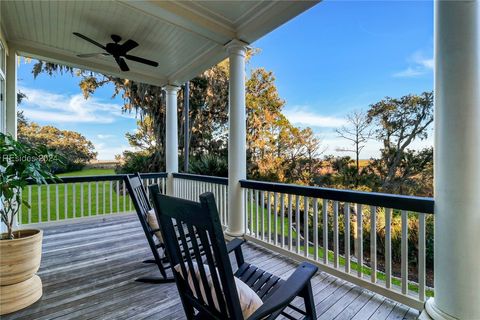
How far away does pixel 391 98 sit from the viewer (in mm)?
7215

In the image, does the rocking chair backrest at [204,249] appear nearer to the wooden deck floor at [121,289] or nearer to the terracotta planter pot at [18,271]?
the wooden deck floor at [121,289]

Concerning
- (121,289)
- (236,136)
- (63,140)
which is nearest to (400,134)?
(236,136)

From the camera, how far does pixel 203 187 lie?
4379mm

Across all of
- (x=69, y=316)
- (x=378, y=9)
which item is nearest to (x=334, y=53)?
(x=378, y=9)

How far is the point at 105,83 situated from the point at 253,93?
5838 millimetres

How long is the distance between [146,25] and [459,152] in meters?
3.69

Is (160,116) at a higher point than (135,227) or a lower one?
higher

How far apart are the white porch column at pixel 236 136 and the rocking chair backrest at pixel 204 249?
214 cm

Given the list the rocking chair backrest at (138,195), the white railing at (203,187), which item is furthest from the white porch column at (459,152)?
the white railing at (203,187)

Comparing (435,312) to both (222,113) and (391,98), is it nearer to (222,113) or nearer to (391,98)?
(391,98)

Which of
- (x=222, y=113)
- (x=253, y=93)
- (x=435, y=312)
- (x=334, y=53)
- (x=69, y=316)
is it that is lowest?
(x=69, y=316)

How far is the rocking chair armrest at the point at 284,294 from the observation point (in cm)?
92

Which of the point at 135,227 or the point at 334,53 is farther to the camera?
the point at 334,53

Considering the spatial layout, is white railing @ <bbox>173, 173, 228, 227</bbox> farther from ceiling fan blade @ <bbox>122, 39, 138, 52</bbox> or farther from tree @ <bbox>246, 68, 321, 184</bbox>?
tree @ <bbox>246, 68, 321, 184</bbox>
